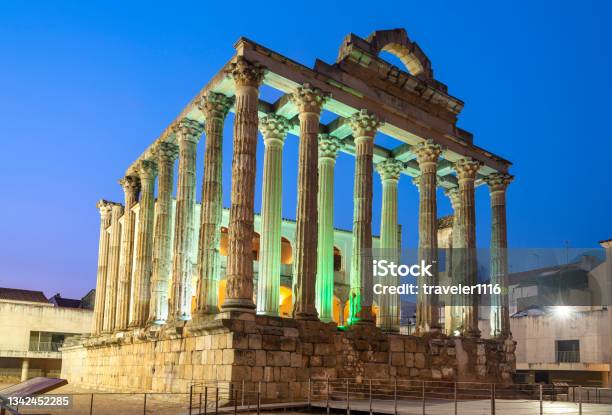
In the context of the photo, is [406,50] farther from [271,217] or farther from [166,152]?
[166,152]

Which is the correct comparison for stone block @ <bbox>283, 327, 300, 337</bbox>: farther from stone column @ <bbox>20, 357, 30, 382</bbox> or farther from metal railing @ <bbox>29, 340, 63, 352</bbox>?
stone column @ <bbox>20, 357, 30, 382</bbox>

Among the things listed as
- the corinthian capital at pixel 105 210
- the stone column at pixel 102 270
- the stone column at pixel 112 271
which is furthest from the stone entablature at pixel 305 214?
the corinthian capital at pixel 105 210

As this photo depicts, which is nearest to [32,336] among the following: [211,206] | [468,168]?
[211,206]

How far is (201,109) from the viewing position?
80.7ft

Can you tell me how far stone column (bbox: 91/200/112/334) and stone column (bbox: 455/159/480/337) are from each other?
1928cm

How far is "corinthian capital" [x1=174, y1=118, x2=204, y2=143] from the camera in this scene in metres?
26.3

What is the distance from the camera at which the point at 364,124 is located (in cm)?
2520

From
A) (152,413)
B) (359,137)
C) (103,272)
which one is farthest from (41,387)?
(103,272)

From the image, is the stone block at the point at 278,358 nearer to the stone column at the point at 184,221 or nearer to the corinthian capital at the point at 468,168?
the stone column at the point at 184,221

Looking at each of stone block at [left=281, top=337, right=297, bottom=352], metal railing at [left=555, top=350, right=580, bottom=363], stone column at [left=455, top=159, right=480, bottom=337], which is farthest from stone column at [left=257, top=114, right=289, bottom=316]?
metal railing at [left=555, top=350, right=580, bottom=363]

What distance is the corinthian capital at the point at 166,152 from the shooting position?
94.6 ft

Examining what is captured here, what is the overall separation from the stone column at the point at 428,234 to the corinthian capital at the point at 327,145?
11.8ft

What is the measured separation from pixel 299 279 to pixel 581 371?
2550 cm

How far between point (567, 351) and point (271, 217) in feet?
84.4
